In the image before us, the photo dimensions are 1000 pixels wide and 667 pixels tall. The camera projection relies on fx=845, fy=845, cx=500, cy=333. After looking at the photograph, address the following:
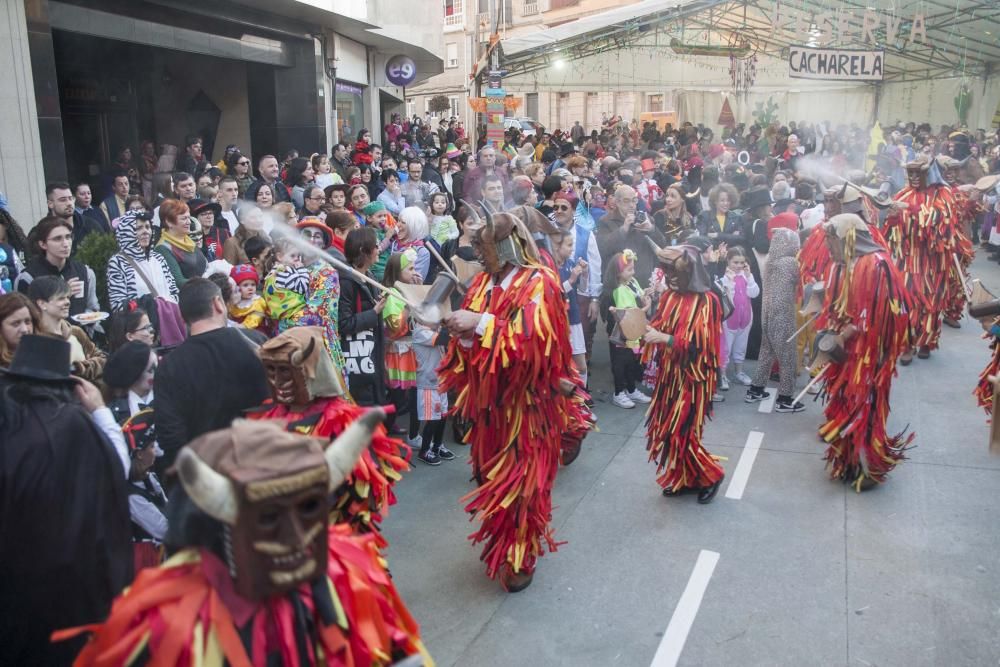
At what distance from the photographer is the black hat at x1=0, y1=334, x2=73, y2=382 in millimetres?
2912

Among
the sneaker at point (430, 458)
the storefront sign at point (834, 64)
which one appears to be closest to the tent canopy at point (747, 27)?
the storefront sign at point (834, 64)

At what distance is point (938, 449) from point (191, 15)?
11815 mm

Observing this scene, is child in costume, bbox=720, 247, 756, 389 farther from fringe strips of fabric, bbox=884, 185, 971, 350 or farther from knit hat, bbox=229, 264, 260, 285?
knit hat, bbox=229, 264, 260, 285

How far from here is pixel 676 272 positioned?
218 inches

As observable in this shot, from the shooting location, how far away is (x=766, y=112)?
90.6ft

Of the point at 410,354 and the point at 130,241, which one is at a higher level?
the point at 130,241

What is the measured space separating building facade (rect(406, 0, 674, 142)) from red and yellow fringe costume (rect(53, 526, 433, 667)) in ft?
123

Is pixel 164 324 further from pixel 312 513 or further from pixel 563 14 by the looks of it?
Result: pixel 563 14

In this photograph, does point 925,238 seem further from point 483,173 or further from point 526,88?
point 526,88

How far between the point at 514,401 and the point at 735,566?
169 cm

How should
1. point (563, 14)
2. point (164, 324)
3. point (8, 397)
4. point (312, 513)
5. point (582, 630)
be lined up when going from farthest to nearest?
1. point (563, 14)
2. point (164, 324)
3. point (582, 630)
4. point (8, 397)
5. point (312, 513)

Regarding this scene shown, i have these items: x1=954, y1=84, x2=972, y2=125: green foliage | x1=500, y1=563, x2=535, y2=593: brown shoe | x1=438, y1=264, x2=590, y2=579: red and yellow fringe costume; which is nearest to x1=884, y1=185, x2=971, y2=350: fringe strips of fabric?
x1=438, y1=264, x2=590, y2=579: red and yellow fringe costume

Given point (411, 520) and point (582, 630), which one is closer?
point (582, 630)

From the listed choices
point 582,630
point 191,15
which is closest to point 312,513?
point 582,630
